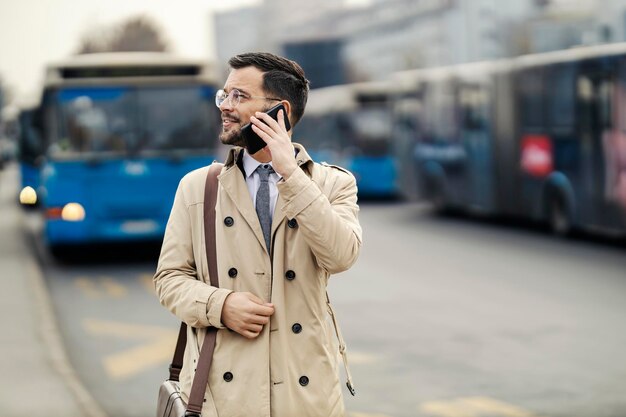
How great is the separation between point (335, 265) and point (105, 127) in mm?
12733

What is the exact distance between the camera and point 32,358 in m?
8.89

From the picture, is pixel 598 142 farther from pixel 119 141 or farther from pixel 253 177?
pixel 253 177

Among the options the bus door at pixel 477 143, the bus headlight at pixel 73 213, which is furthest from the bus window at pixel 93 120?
the bus door at pixel 477 143

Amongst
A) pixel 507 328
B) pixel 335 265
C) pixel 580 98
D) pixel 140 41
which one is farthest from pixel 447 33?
pixel 140 41

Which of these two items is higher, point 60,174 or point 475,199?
point 60,174

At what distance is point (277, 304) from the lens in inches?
128

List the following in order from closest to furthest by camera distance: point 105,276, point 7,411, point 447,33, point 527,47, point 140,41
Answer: point 7,411
point 105,276
point 527,47
point 447,33
point 140,41

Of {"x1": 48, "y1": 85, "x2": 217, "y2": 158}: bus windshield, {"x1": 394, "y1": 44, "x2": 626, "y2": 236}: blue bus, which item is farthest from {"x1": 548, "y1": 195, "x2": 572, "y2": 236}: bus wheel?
{"x1": 48, "y1": 85, "x2": 217, "y2": 158}: bus windshield

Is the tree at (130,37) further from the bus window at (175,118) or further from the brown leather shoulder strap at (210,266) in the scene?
the brown leather shoulder strap at (210,266)

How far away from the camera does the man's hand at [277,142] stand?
124 inches

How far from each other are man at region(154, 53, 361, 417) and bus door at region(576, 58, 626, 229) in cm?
1382

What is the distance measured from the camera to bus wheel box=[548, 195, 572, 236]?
60.0 feet

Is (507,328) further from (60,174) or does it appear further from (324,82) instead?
(324,82)

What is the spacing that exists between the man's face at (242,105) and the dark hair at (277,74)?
2cm
